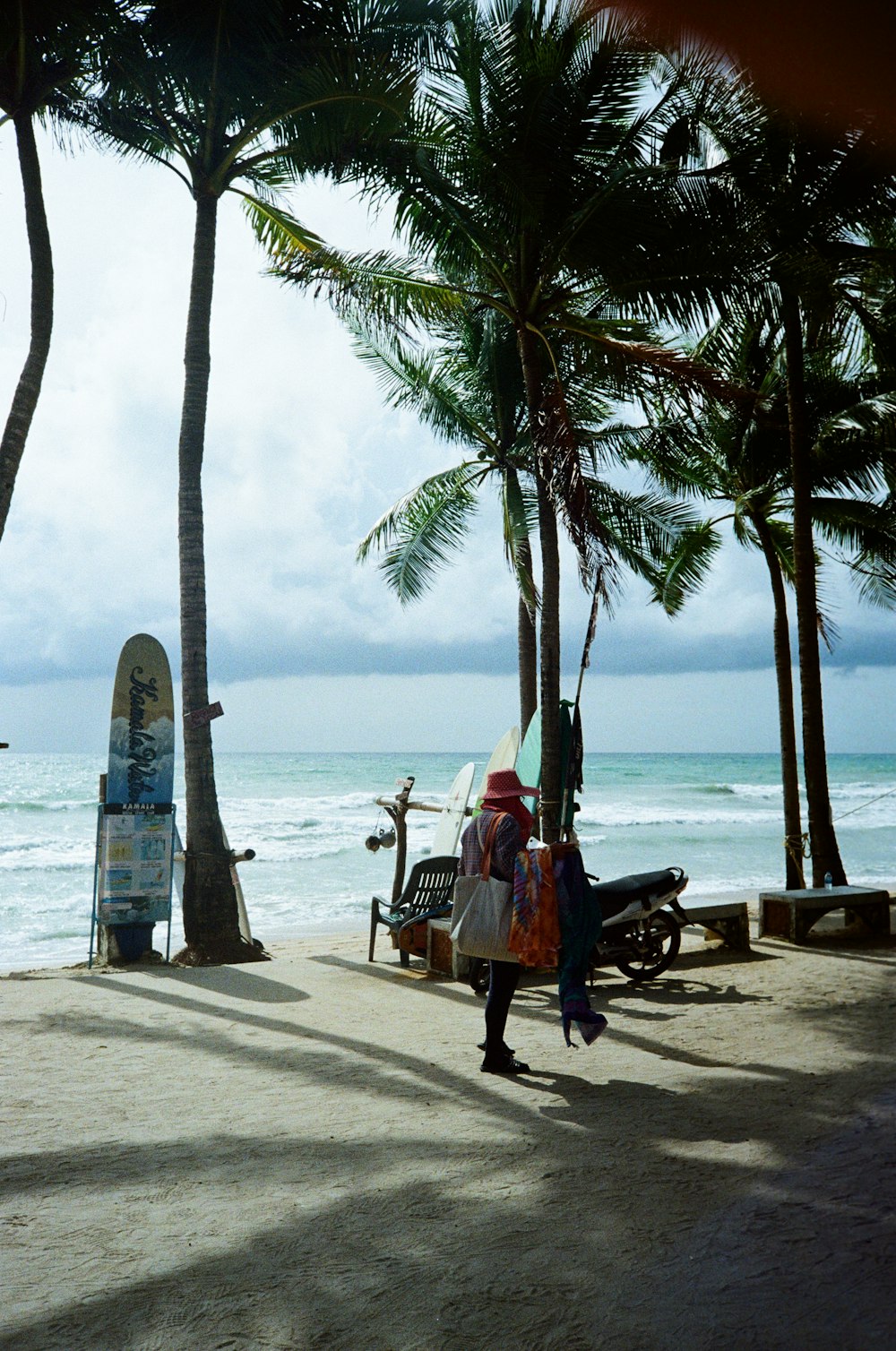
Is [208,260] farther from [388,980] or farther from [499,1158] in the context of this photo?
[499,1158]

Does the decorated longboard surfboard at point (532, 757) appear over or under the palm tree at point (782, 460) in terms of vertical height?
under

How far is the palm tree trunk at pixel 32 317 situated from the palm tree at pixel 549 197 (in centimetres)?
289

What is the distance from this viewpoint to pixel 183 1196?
3314mm

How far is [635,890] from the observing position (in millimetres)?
7410

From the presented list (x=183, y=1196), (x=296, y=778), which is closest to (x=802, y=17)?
(x=183, y=1196)

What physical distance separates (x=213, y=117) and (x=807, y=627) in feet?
24.0

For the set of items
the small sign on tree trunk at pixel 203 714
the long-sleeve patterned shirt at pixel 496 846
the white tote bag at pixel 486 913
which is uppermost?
the small sign on tree trunk at pixel 203 714

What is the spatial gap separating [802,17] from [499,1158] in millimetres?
3584

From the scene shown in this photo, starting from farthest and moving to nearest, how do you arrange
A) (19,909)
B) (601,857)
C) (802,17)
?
(601,857) < (19,909) < (802,17)

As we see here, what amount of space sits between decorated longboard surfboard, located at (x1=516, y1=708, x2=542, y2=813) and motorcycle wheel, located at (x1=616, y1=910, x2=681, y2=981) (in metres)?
1.52

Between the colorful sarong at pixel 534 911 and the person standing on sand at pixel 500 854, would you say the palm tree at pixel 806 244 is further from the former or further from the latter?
the colorful sarong at pixel 534 911

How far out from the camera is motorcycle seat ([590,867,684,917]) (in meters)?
7.39

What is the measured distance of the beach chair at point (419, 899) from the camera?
25.9 ft

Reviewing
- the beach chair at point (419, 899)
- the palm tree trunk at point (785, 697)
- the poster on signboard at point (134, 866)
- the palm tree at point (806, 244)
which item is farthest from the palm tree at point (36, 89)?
the palm tree trunk at point (785, 697)
